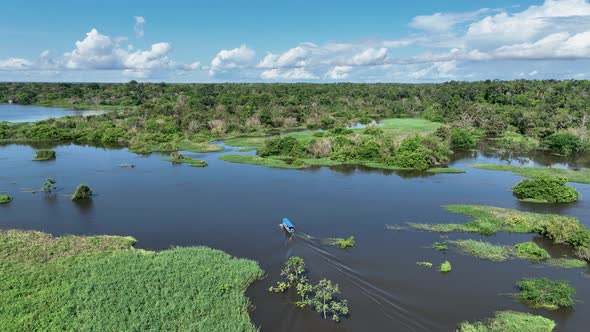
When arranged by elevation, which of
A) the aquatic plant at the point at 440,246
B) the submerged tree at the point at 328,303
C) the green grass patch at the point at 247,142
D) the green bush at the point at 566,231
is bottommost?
the submerged tree at the point at 328,303

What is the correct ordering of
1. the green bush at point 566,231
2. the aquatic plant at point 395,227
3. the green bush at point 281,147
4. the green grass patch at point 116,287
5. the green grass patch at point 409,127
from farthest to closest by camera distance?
the green grass patch at point 409,127 < the green bush at point 281,147 < the aquatic plant at point 395,227 < the green bush at point 566,231 < the green grass patch at point 116,287

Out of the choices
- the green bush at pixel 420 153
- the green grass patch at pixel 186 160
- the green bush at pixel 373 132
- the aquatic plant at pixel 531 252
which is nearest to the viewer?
the aquatic plant at pixel 531 252

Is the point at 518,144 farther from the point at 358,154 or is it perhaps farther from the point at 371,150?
the point at 358,154

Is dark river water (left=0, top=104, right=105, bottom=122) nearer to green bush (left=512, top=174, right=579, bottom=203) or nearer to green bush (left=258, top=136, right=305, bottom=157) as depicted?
green bush (left=258, top=136, right=305, bottom=157)

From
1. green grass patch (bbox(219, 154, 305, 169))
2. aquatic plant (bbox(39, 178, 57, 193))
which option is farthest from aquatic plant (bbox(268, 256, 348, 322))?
aquatic plant (bbox(39, 178, 57, 193))

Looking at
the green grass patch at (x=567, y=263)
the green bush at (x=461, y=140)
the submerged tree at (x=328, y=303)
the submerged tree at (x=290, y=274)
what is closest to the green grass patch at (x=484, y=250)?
the green grass patch at (x=567, y=263)

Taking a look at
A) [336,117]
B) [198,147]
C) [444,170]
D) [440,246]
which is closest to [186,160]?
[198,147]

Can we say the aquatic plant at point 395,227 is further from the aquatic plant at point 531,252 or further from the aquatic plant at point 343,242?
the aquatic plant at point 531,252
